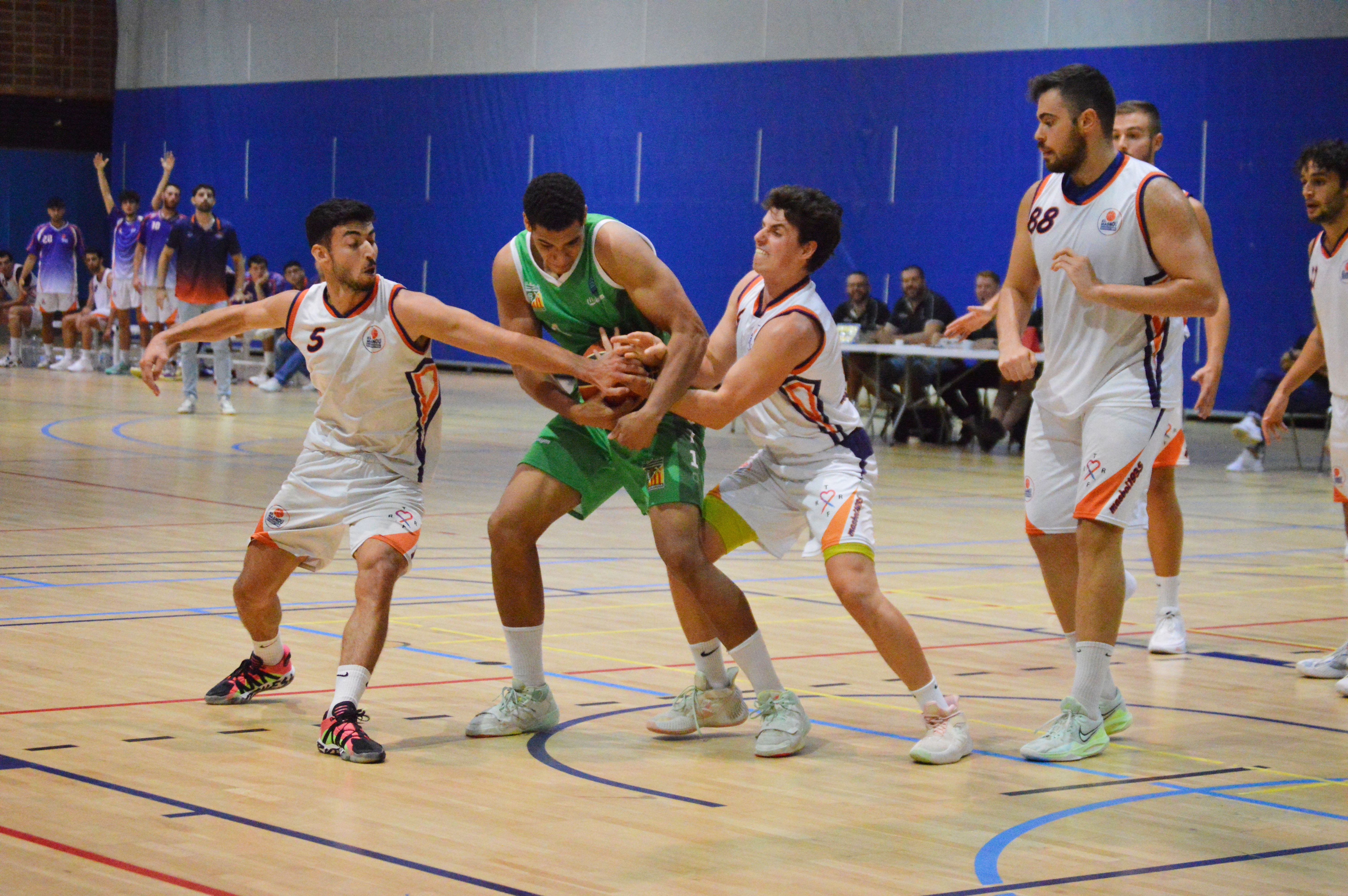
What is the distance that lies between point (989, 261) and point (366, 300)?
1549 centimetres

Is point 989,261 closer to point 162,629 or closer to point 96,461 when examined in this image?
point 96,461

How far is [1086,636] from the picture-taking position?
15.0 feet

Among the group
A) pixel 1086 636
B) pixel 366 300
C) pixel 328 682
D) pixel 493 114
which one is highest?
pixel 493 114

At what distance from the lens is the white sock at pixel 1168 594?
6156 mm

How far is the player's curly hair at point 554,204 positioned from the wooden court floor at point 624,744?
137 cm

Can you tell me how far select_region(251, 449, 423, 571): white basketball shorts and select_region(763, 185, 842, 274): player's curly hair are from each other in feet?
4.19

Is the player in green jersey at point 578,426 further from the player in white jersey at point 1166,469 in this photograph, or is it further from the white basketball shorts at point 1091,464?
the player in white jersey at point 1166,469

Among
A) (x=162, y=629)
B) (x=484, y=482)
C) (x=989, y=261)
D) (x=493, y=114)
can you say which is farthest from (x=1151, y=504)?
(x=493, y=114)

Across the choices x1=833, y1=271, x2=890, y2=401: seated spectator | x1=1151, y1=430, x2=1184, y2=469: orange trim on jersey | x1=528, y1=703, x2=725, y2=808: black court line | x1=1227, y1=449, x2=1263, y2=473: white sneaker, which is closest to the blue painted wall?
x1=833, y1=271, x2=890, y2=401: seated spectator

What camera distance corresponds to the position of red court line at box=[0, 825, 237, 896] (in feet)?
10.1

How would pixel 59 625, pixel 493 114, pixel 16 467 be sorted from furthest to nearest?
pixel 493 114 < pixel 16 467 < pixel 59 625

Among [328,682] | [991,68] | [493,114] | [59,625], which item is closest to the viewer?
[328,682]

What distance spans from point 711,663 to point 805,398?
780mm

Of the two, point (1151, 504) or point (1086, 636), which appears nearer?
point (1086, 636)
